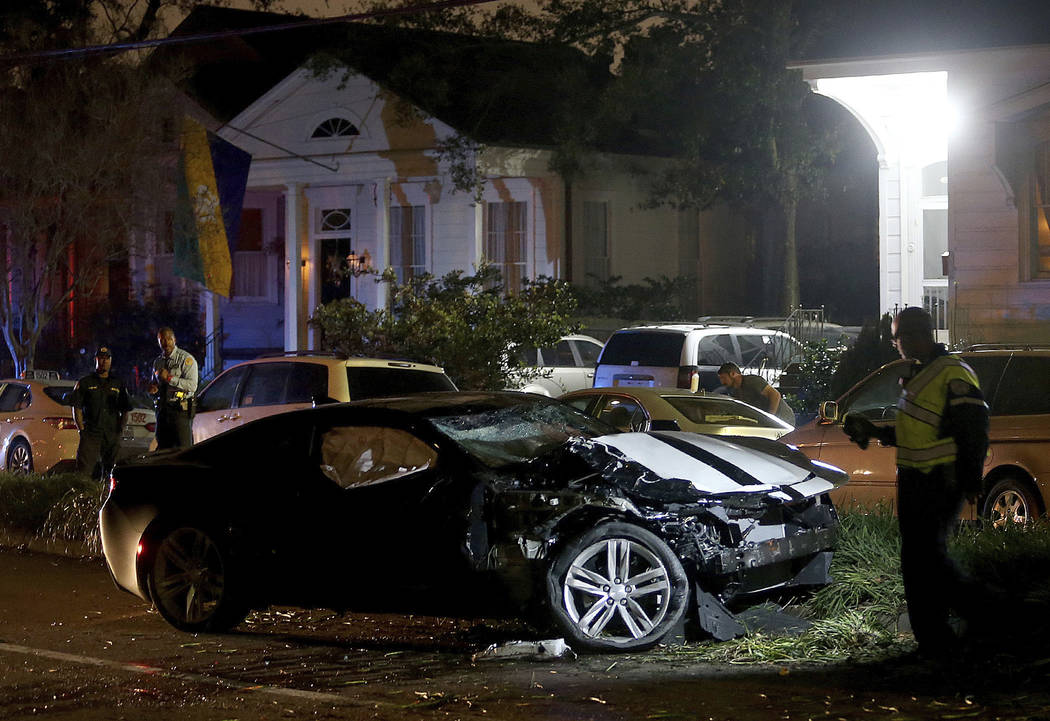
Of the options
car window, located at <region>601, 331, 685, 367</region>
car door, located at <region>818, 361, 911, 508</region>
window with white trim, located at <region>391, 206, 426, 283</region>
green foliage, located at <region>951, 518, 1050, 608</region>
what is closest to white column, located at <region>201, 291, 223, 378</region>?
window with white trim, located at <region>391, 206, 426, 283</region>

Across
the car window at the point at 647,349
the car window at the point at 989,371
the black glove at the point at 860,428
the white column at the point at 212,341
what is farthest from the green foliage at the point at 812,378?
the white column at the point at 212,341

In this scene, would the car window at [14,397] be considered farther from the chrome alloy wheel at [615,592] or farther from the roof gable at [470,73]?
the chrome alloy wheel at [615,592]

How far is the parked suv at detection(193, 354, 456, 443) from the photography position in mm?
13906

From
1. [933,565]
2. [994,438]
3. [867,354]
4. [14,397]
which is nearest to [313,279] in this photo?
[14,397]

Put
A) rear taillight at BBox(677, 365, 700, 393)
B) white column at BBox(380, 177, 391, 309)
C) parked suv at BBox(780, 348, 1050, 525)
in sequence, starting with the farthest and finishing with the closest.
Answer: white column at BBox(380, 177, 391, 309) < rear taillight at BBox(677, 365, 700, 393) < parked suv at BBox(780, 348, 1050, 525)

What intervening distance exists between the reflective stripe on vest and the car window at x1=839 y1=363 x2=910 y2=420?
441cm

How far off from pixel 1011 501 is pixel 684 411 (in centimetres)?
355

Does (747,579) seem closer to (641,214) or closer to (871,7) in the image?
(871,7)

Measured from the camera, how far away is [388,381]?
14.1 m

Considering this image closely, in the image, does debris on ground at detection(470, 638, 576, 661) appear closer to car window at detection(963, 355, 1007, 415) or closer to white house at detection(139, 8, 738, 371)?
car window at detection(963, 355, 1007, 415)

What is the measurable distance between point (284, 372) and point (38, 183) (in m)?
13.0

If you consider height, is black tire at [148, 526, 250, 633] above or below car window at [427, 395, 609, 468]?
below

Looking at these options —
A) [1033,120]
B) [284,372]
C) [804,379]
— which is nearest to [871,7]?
[1033,120]

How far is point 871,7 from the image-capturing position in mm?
18719
